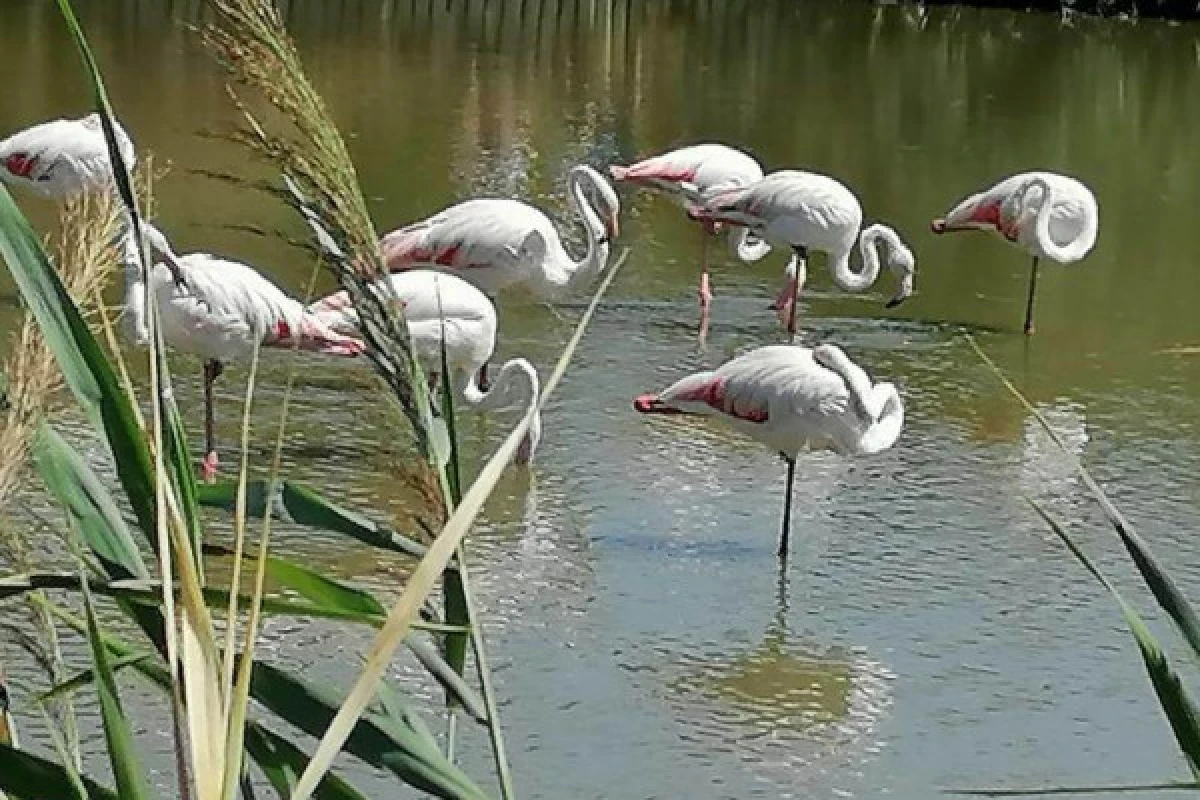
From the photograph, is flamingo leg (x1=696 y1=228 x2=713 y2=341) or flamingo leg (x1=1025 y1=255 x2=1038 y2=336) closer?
flamingo leg (x1=696 y1=228 x2=713 y2=341)

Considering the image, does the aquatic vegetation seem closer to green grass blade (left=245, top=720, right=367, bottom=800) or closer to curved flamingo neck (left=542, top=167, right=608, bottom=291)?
green grass blade (left=245, top=720, right=367, bottom=800)

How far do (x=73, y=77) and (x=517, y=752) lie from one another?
8.84 m

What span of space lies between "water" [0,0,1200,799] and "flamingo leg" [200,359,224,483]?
125 mm

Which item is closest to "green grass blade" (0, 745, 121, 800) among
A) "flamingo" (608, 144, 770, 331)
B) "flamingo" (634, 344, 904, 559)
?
"flamingo" (634, 344, 904, 559)

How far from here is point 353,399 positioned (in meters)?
6.27

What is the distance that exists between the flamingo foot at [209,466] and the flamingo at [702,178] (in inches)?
109

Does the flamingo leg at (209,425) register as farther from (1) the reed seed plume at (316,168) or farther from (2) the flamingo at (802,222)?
(1) the reed seed plume at (316,168)

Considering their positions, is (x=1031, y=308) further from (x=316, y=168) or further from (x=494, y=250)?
(x=316, y=168)

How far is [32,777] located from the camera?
1.28 m

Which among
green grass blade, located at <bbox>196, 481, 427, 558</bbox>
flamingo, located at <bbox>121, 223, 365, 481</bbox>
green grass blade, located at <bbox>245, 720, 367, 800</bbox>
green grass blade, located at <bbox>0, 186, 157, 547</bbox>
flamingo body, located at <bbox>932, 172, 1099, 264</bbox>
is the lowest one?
flamingo, located at <bbox>121, 223, 365, 481</bbox>

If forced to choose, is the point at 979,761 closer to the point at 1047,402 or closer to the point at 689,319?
the point at 1047,402

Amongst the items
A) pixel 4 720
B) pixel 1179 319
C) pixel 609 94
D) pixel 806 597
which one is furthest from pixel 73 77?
pixel 4 720

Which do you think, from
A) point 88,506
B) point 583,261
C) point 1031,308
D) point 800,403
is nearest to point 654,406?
point 800,403

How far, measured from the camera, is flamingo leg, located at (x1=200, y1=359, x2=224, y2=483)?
5.64 m
